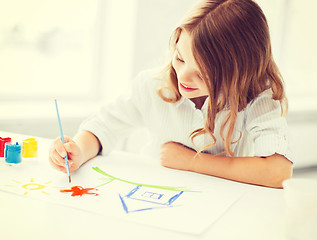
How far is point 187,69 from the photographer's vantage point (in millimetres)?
861

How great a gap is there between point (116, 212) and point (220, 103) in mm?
440

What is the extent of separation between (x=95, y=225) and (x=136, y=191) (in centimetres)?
17

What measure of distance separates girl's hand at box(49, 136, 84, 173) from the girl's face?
0.89 feet

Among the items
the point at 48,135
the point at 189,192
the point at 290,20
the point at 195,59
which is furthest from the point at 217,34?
the point at 290,20

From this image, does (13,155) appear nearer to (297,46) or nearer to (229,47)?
(229,47)

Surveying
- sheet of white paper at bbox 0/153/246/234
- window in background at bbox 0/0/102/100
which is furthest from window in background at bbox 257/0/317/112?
sheet of white paper at bbox 0/153/246/234

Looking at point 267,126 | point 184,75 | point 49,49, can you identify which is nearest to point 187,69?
point 184,75

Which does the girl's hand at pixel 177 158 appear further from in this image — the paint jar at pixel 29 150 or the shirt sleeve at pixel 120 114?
the paint jar at pixel 29 150

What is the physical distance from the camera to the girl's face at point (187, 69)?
86 cm

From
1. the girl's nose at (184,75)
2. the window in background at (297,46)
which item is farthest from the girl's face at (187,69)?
the window in background at (297,46)

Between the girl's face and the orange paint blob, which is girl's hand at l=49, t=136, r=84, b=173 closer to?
the orange paint blob

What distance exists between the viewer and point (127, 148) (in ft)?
5.63

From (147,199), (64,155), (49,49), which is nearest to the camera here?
(147,199)

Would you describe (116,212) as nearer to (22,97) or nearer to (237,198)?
(237,198)
